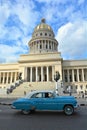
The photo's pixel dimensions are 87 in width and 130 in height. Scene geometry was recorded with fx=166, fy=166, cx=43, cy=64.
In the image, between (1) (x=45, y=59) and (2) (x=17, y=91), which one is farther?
(1) (x=45, y=59)

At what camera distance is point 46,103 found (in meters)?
10.9

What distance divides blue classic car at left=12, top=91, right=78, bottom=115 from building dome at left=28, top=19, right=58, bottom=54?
67604 millimetres

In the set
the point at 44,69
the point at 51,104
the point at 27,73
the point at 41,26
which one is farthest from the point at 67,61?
the point at 51,104

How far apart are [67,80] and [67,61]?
25.2 ft

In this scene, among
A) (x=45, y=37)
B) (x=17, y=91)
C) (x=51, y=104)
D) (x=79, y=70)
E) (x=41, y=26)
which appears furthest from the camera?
(x=41, y=26)

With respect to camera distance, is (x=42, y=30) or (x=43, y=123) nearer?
(x=43, y=123)

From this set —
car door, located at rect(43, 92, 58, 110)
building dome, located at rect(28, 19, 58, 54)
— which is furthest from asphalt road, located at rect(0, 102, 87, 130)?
building dome, located at rect(28, 19, 58, 54)

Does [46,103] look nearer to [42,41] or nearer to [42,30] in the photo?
[42,41]

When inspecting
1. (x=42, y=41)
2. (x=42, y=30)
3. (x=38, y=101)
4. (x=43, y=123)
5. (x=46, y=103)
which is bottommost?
(x=43, y=123)

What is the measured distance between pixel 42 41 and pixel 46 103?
71.9m

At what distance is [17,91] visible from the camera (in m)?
41.4

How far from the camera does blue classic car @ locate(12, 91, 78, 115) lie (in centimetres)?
1082

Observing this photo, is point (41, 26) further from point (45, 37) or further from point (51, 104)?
point (51, 104)

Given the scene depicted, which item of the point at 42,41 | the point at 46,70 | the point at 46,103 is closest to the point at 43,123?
the point at 46,103
